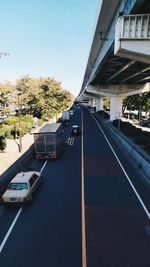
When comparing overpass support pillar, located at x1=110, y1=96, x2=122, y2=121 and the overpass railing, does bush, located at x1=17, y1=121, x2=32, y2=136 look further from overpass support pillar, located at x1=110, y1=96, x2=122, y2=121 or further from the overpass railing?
the overpass railing

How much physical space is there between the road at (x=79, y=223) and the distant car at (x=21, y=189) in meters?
0.53

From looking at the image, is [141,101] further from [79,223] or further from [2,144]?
[79,223]

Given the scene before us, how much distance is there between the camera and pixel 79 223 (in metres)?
11.4

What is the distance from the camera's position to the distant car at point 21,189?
42.7 feet

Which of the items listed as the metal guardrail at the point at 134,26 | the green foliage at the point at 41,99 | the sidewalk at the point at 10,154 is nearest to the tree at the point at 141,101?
the green foliage at the point at 41,99

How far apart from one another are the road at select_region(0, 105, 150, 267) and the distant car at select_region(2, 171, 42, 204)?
Result: 534 millimetres

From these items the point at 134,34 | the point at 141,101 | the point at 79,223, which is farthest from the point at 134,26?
the point at 141,101

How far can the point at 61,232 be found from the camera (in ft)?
35.1

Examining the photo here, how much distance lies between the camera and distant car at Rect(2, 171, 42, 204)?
13.0 meters

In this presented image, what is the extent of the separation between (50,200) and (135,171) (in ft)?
27.6

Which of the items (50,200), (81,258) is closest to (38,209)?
(50,200)

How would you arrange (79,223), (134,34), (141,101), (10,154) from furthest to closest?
1. (141,101)
2. (10,154)
3. (134,34)
4. (79,223)

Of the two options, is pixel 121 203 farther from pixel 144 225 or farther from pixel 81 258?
pixel 81 258

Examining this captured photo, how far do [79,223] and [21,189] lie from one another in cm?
425
